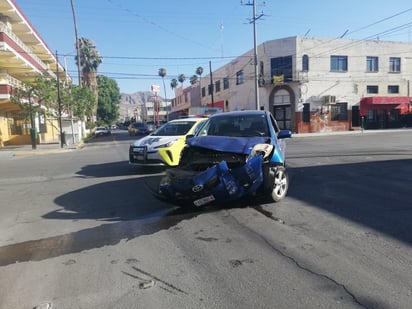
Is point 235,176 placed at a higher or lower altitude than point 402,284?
higher

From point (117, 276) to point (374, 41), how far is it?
40935 mm

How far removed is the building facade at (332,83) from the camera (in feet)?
115

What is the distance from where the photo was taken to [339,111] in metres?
37.1

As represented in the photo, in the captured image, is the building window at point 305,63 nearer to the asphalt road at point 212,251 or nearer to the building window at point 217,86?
the building window at point 217,86

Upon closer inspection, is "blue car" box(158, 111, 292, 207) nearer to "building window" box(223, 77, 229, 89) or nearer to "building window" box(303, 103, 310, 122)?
"building window" box(303, 103, 310, 122)

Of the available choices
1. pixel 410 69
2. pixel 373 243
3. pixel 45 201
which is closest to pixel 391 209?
pixel 373 243

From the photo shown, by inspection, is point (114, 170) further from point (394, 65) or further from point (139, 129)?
point (394, 65)

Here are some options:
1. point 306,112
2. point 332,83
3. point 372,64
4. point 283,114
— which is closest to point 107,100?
point 283,114

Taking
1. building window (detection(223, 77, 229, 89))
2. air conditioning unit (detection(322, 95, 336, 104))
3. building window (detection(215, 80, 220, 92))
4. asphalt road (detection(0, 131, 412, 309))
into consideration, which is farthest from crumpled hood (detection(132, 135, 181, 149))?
building window (detection(215, 80, 220, 92))

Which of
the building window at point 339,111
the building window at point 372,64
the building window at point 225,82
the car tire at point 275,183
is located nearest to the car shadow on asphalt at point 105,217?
the car tire at point 275,183

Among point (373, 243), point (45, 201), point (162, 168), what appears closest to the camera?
point (373, 243)

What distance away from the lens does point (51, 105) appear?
94.3ft

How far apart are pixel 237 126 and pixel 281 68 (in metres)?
29.9

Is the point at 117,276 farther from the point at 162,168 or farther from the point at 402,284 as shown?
the point at 162,168
